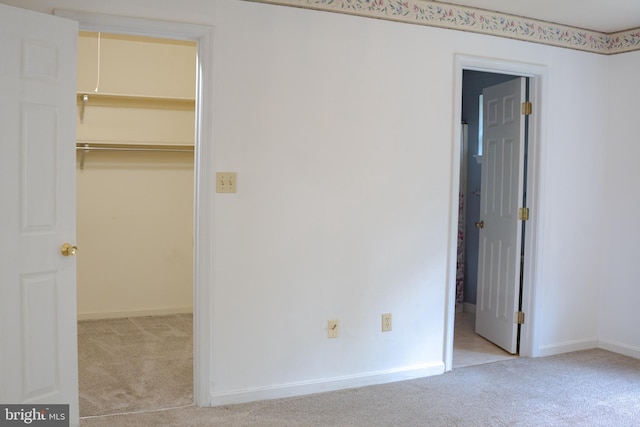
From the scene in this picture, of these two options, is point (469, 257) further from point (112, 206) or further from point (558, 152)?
point (112, 206)

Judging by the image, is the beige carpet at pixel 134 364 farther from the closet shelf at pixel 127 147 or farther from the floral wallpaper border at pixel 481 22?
the floral wallpaper border at pixel 481 22

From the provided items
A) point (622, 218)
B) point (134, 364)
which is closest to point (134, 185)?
point (134, 364)

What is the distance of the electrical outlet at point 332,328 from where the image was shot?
3379 millimetres

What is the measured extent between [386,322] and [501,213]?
57.4 inches

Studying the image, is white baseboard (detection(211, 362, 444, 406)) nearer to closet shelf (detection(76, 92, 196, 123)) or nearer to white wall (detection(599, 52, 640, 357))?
white wall (detection(599, 52, 640, 357))

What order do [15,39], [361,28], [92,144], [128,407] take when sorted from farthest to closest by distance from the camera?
[92,144] < [361,28] < [128,407] < [15,39]

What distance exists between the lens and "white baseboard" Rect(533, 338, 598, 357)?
414cm

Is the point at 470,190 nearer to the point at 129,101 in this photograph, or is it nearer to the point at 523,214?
the point at 523,214

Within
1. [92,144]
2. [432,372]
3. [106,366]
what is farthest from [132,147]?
[432,372]

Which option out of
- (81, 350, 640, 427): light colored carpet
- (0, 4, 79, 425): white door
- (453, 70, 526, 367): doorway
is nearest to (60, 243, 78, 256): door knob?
(0, 4, 79, 425): white door

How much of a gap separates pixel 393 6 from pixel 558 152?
65.7 inches

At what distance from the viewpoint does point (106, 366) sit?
12.2 ft

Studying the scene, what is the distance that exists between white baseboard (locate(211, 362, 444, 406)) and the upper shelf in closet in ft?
9.38

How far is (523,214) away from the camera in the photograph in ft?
13.5
